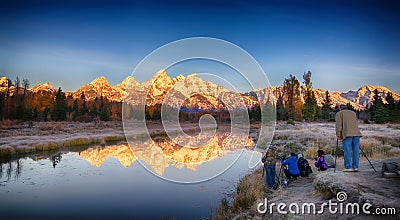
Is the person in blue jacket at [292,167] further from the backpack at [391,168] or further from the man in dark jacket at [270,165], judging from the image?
the backpack at [391,168]

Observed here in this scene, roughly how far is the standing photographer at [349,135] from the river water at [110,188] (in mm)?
4414

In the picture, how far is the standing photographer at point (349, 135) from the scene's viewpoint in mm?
6871

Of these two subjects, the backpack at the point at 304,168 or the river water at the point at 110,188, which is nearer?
the river water at the point at 110,188

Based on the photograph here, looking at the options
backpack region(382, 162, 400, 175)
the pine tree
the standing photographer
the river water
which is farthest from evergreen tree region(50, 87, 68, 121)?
backpack region(382, 162, 400, 175)

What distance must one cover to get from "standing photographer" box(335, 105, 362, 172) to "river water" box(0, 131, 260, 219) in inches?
174

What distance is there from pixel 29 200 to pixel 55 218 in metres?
2.33

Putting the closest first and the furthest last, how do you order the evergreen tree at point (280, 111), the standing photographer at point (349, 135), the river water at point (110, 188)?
the standing photographer at point (349, 135)
the river water at point (110, 188)
the evergreen tree at point (280, 111)

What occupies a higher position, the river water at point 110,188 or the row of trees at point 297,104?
the row of trees at point 297,104

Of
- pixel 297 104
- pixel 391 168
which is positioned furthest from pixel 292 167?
pixel 297 104

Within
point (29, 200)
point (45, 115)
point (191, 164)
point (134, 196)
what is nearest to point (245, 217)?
point (134, 196)

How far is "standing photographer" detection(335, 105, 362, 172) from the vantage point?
22.5ft

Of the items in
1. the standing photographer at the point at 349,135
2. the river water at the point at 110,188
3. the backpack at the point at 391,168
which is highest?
the standing photographer at the point at 349,135

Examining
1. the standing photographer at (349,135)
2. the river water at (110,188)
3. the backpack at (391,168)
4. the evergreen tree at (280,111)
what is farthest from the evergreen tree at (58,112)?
the backpack at (391,168)

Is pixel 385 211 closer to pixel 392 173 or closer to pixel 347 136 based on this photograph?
pixel 392 173
